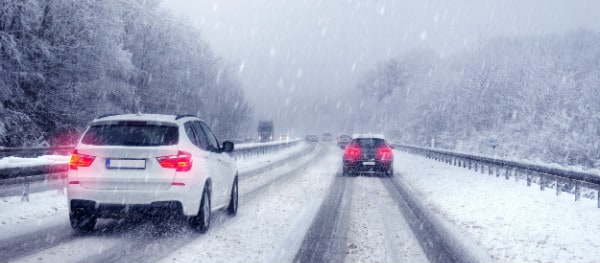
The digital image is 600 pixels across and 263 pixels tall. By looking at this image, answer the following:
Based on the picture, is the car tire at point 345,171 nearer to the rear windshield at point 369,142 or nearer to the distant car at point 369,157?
the distant car at point 369,157

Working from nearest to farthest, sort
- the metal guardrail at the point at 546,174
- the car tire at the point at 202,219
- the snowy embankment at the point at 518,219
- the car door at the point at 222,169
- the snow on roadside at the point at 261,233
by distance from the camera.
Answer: the snow on roadside at the point at 261,233 → the snowy embankment at the point at 518,219 → the car tire at the point at 202,219 → the car door at the point at 222,169 → the metal guardrail at the point at 546,174

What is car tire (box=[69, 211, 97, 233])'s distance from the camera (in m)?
7.74

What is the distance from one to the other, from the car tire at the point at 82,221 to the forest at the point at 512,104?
20084mm

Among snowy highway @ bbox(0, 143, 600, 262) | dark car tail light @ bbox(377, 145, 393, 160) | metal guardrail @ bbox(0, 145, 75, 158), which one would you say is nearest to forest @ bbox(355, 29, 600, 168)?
dark car tail light @ bbox(377, 145, 393, 160)

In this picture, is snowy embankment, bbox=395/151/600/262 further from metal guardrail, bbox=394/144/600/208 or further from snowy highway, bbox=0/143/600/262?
metal guardrail, bbox=394/144/600/208

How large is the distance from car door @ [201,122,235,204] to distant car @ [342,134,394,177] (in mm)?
10200

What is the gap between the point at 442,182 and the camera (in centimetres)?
1714

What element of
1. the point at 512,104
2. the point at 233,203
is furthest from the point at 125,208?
the point at 512,104

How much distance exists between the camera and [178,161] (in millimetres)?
7496

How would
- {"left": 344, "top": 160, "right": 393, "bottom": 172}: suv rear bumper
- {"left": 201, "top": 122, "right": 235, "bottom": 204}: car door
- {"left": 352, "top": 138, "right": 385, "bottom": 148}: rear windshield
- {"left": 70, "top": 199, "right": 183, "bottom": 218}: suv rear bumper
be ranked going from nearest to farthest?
1. {"left": 70, "top": 199, "right": 183, "bottom": 218}: suv rear bumper
2. {"left": 201, "top": 122, "right": 235, "bottom": 204}: car door
3. {"left": 344, "top": 160, "right": 393, "bottom": 172}: suv rear bumper
4. {"left": 352, "top": 138, "right": 385, "bottom": 148}: rear windshield

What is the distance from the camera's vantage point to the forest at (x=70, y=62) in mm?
24391

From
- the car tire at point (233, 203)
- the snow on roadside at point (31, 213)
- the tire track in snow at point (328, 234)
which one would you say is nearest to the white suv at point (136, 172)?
the snow on roadside at point (31, 213)

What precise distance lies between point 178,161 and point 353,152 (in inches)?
514

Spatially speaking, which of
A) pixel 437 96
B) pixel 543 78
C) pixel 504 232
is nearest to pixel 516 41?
pixel 437 96
